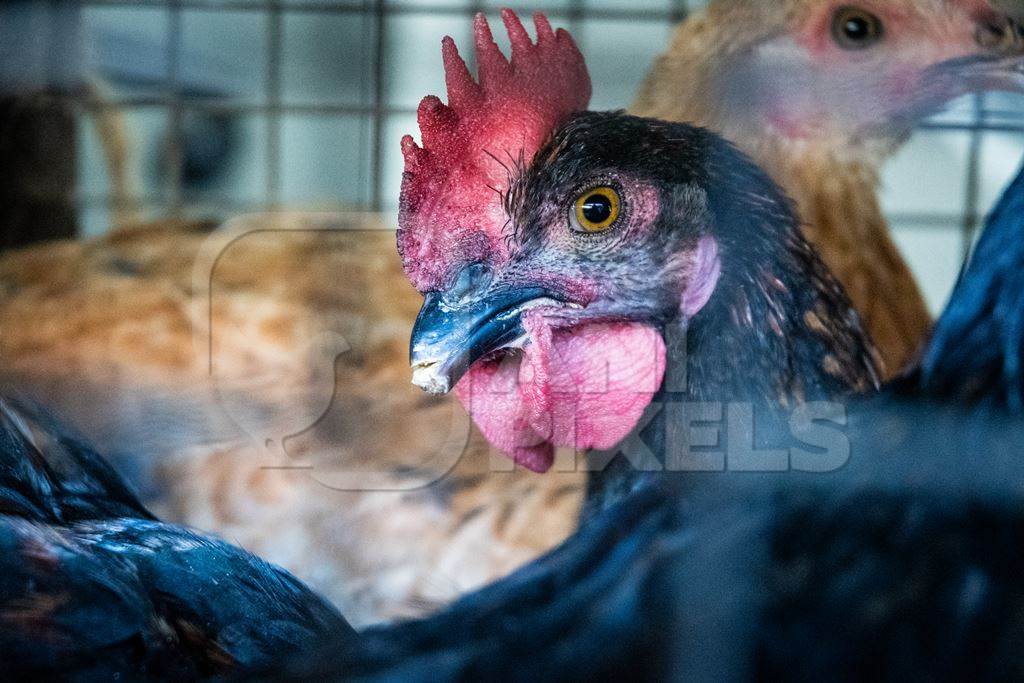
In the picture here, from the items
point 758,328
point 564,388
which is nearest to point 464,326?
point 564,388

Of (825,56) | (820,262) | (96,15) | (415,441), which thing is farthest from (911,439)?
(96,15)

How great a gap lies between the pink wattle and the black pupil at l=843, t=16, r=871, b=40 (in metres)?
0.78

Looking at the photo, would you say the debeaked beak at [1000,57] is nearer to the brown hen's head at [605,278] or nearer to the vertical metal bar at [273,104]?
the brown hen's head at [605,278]

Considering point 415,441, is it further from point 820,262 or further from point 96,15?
point 96,15

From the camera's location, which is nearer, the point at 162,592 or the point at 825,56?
the point at 162,592

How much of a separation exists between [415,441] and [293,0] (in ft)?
3.11

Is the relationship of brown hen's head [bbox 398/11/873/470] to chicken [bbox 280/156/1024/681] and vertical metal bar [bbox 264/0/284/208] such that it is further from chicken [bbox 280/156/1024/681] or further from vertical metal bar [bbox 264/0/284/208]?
vertical metal bar [bbox 264/0/284/208]

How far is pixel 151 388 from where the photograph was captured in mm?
1698

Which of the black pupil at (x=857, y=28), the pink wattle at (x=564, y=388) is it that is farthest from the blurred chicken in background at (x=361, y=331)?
the pink wattle at (x=564, y=388)

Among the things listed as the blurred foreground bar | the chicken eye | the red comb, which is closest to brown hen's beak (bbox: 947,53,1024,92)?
the red comb

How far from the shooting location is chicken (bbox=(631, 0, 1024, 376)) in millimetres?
1655

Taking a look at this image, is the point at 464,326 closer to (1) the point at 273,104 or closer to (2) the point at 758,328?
(2) the point at 758,328

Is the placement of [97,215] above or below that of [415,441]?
above

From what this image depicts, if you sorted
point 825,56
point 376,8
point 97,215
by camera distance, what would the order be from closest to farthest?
point 825,56, point 376,8, point 97,215
